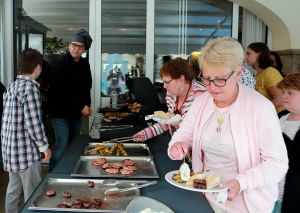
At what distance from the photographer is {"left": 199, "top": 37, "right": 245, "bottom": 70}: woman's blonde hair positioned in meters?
1.20

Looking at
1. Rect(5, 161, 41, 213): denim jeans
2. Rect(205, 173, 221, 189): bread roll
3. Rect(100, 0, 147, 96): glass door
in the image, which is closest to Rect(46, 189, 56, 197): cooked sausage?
Rect(205, 173, 221, 189): bread roll

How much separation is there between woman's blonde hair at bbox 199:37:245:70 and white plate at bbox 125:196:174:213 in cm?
48

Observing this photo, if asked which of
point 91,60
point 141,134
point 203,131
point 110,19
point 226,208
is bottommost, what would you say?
point 226,208

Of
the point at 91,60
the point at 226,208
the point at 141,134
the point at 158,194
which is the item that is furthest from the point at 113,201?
the point at 91,60

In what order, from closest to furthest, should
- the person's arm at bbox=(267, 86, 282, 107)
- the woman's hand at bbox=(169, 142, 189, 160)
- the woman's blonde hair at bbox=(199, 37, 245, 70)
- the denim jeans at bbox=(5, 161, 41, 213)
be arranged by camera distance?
the woman's blonde hair at bbox=(199, 37, 245, 70) → the woman's hand at bbox=(169, 142, 189, 160) → the denim jeans at bbox=(5, 161, 41, 213) → the person's arm at bbox=(267, 86, 282, 107)

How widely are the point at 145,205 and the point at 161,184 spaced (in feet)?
0.83

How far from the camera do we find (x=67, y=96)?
289 centimetres

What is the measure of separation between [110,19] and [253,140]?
3112 mm

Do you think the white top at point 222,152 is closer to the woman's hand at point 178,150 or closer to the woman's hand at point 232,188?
the woman's hand at point 178,150

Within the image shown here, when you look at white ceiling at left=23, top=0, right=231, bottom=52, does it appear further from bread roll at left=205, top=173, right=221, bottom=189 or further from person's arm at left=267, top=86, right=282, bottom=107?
bread roll at left=205, top=173, right=221, bottom=189

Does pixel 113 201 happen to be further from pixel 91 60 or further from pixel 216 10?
pixel 216 10

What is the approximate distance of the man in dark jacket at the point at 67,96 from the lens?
2.83 metres

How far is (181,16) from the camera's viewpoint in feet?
13.4

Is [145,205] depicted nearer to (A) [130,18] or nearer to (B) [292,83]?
(B) [292,83]
